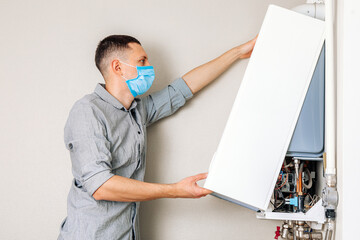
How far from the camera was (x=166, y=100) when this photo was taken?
6.14 ft

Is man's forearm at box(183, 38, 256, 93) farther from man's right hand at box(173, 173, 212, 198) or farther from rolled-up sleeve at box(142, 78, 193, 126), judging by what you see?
man's right hand at box(173, 173, 212, 198)

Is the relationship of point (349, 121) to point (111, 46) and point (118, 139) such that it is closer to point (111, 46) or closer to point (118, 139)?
point (118, 139)

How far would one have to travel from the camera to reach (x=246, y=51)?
1857 mm

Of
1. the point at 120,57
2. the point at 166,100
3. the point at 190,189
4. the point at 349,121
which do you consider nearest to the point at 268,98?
the point at 349,121

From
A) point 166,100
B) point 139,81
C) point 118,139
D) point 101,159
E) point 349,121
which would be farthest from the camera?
point 166,100

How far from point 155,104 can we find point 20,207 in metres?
0.91

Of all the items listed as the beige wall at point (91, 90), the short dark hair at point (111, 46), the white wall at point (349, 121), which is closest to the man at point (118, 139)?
the short dark hair at point (111, 46)

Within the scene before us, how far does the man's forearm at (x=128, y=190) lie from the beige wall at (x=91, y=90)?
1.66 feet

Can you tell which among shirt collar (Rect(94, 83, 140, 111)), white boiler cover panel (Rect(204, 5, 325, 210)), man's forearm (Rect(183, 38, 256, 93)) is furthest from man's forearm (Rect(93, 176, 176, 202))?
man's forearm (Rect(183, 38, 256, 93))

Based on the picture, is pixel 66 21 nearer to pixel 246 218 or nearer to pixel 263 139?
pixel 263 139

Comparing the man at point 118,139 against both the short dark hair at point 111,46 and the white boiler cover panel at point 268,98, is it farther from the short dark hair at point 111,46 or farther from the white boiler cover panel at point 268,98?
the white boiler cover panel at point 268,98

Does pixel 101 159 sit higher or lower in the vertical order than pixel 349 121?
lower

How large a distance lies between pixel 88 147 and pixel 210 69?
76 centimetres

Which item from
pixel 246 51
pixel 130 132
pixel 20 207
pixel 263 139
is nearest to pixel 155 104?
pixel 130 132
